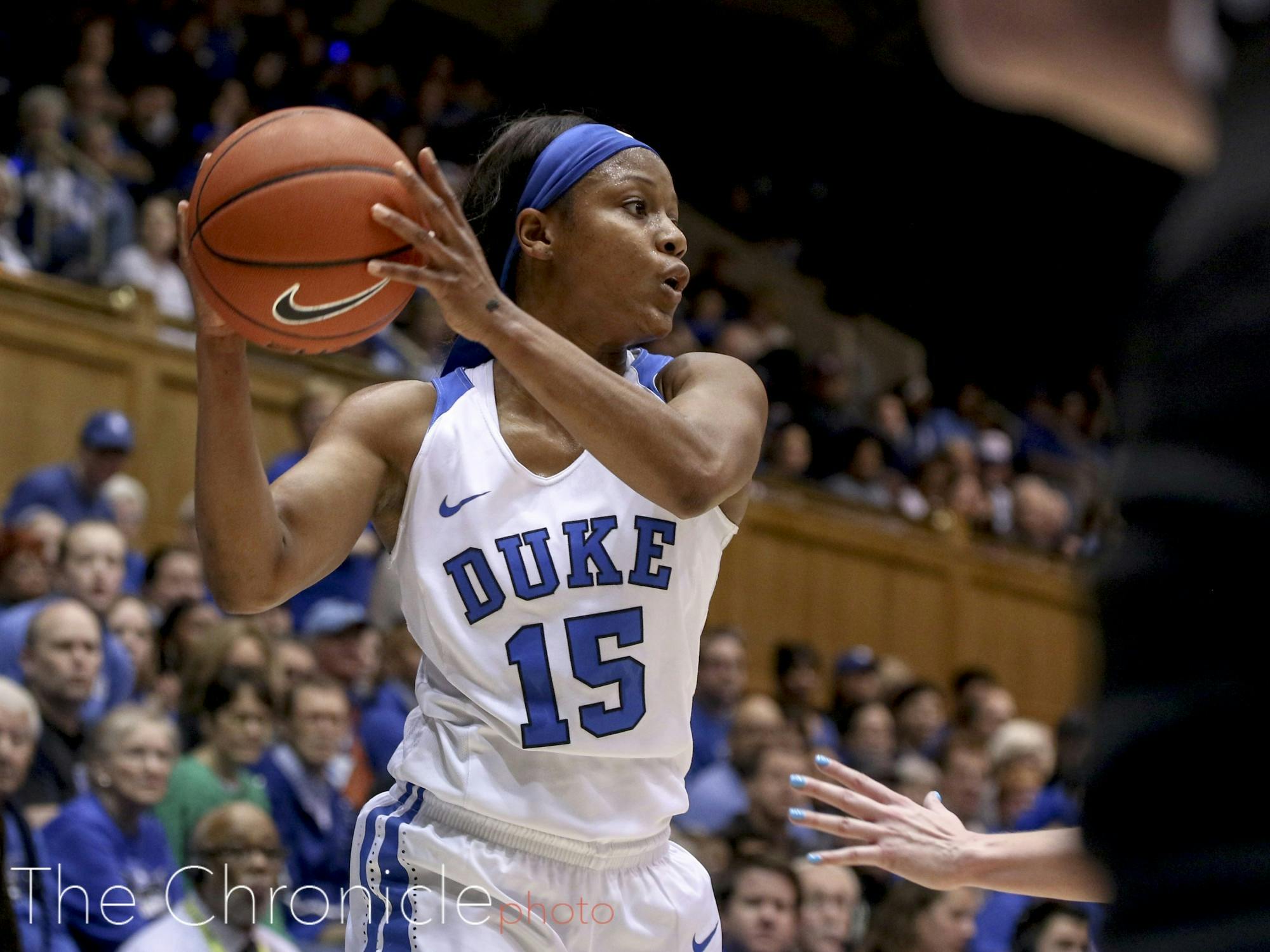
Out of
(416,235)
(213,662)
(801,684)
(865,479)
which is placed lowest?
(865,479)

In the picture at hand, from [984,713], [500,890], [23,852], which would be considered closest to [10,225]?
[23,852]

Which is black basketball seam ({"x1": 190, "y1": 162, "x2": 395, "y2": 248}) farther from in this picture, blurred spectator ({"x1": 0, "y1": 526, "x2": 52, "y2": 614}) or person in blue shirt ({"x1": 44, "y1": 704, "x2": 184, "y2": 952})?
blurred spectator ({"x1": 0, "y1": 526, "x2": 52, "y2": 614})

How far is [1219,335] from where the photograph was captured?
92 cm

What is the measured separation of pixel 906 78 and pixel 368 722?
1283cm

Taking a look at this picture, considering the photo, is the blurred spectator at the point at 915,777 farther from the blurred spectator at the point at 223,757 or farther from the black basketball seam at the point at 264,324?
the black basketball seam at the point at 264,324

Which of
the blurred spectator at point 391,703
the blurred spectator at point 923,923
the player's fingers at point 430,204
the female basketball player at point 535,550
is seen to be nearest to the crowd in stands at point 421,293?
the blurred spectator at point 391,703

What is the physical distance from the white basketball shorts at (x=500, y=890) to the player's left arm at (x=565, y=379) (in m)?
0.63

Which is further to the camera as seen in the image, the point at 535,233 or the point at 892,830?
the point at 535,233

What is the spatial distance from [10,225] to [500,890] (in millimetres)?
6937

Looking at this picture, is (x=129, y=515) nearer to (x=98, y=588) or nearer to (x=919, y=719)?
(x=98, y=588)

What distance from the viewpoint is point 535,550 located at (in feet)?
9.43

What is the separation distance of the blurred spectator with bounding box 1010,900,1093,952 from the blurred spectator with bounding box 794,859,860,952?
24.8 inches

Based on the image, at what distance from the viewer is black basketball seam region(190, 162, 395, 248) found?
8.77 feet

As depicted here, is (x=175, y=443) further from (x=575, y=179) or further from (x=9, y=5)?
(x=575, y=179)
